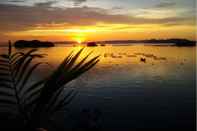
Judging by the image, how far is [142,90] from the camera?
10.4m

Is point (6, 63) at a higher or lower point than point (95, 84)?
higher

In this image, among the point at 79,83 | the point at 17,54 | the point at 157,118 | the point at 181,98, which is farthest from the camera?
the point at 79,83

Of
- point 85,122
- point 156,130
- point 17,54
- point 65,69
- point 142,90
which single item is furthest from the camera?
point 142,90

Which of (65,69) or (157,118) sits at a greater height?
(65,69)

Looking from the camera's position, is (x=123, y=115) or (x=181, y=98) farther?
(x=181, y=98)

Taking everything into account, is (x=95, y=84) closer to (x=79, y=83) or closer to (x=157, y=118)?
(x=79, y=83)

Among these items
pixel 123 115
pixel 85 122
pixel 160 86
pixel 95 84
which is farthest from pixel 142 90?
pixel 85 122

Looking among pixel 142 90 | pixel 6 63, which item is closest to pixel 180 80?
pixel 142 90

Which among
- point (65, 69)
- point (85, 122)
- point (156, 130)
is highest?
point (65, 69)

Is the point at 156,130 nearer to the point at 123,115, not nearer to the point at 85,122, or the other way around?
the point at 123,115

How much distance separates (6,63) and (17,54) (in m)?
0.07

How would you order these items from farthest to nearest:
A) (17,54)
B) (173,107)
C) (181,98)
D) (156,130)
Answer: (181,98), (173,107), (156,130), (17,54)

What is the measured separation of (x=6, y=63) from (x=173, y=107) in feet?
23.9

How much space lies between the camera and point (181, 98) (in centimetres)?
912
